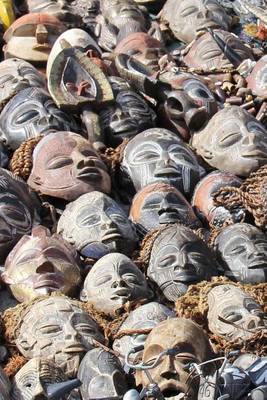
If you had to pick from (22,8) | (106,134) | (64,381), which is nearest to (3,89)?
(106,134)

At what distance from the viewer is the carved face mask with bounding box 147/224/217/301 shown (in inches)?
391

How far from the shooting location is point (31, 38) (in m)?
12.4

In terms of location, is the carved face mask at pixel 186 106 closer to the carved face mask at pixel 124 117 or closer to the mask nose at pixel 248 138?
the carved face mask at pixel 124 117

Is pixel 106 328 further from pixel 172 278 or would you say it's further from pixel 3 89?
pixel 3 89

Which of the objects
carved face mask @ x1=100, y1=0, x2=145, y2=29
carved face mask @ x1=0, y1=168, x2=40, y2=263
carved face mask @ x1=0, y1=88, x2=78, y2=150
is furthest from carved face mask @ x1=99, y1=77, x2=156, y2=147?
carved face mask @ x1=100, y1=0, x2=145, y2=29

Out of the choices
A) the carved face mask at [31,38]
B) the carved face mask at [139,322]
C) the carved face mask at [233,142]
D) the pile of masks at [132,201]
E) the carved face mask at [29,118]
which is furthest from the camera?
the carved face mask at [31,38]

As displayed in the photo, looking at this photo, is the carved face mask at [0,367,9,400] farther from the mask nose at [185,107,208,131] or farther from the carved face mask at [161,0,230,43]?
the carved face mask at [161,0,230,43]

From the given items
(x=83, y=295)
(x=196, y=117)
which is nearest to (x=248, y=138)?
(x=196, y=117)

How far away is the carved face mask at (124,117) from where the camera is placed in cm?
1147

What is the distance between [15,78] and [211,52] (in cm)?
160

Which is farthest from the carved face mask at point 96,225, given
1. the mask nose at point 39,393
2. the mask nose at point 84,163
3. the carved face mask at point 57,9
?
the carved face mask at point 57,9

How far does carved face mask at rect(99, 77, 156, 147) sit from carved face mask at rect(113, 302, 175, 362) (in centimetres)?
216

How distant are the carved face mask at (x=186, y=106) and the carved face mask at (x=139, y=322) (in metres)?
2.27

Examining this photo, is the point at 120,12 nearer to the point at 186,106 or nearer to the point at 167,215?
the point at 186,106
